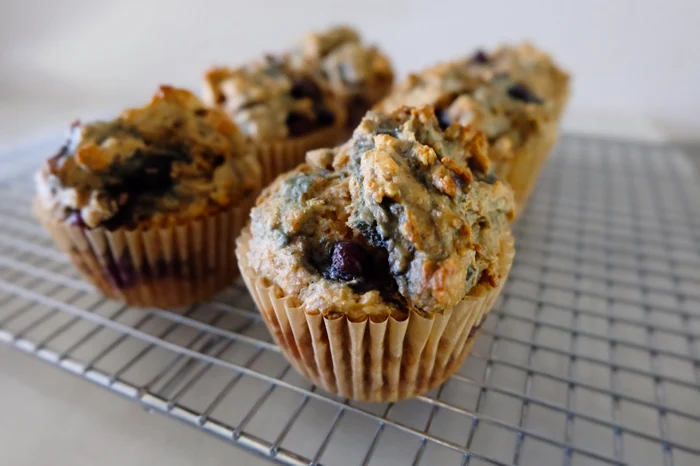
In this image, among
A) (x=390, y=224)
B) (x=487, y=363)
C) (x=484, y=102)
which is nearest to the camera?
(x=390, y=224)

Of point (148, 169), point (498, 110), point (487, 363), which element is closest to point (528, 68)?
point (498, 110)

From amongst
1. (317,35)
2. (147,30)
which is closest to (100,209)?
(317,35)

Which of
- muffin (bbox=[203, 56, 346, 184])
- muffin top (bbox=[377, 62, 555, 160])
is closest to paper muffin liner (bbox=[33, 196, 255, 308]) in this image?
muffin (bbox=[203, 56, 346, 184])

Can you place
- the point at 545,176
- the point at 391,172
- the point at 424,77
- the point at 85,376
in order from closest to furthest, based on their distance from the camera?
the point at 391,172 → the point at 85,376 → the point at 424,77 → the point at 545,176

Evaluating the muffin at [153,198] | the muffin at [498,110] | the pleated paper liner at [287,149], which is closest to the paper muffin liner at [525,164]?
the muffin at [498,110]

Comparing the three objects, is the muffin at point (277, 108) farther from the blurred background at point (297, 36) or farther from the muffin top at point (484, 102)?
the blurred background at point (297, 36)

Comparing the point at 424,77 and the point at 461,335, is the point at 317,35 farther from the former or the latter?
the point at 461,335

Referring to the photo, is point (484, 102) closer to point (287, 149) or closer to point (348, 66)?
point (287, 149)
